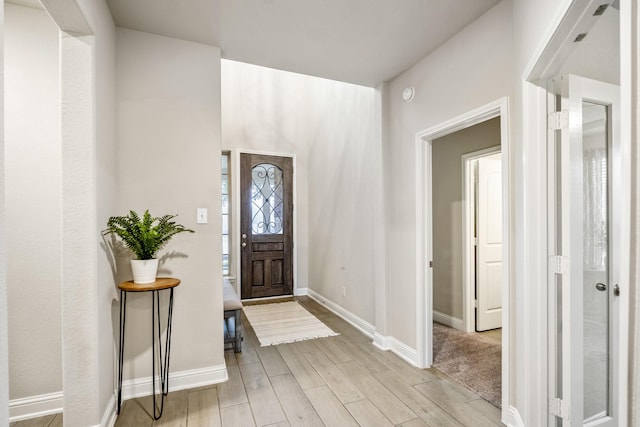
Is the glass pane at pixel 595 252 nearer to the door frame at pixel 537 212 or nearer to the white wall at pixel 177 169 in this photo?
the door frame at pixel 537 212

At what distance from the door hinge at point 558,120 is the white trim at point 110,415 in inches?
114

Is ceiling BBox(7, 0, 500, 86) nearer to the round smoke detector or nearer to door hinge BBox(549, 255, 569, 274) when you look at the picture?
the round smoke detector

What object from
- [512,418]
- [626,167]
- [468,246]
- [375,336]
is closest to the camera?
[626,167]

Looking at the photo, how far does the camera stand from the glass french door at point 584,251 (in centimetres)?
154

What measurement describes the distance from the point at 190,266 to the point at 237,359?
1060mm

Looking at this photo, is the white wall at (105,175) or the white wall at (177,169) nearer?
the white wall at (105,175)

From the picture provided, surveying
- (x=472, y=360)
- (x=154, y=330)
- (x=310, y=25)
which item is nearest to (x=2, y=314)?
(x=154, y=330)

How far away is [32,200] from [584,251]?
3213 mm

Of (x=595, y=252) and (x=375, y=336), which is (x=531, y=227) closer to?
(x=595, y=252)

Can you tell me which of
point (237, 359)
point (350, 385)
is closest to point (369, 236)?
point (350, 385)

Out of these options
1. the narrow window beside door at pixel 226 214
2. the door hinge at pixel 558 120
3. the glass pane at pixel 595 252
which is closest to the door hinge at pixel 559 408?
the glass pane at pixel 595 252

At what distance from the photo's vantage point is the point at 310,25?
2240 millimetres

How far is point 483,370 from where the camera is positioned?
2660 millimetres

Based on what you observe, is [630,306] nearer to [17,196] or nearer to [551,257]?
[551,257]
